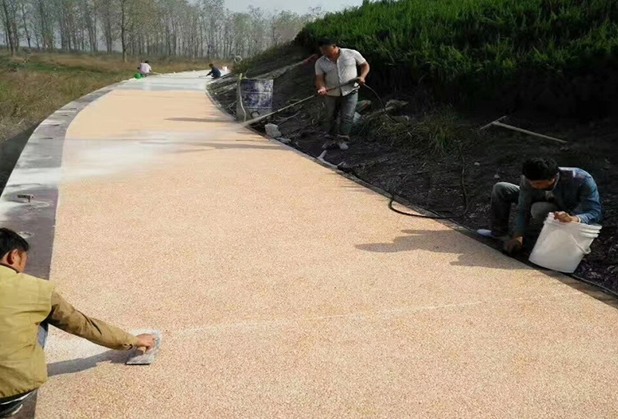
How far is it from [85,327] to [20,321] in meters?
0.29

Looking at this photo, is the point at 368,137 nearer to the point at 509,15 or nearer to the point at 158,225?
the point at 509,15

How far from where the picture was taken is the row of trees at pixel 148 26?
56.2 metres

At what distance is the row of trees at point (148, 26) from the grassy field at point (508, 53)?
141ft

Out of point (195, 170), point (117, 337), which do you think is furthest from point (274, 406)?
point (195, 170)

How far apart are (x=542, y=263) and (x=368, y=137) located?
416cm

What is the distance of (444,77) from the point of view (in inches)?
291

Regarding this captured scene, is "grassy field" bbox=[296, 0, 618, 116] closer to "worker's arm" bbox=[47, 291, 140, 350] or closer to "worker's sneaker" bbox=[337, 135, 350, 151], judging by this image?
"worker's sneaker" bbox=[337, 135, 350, 151]

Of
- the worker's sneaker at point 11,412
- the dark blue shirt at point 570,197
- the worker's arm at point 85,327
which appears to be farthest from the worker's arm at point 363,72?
the worker's sneaker at point 11,412

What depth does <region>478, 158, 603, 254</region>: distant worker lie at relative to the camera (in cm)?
→ 349

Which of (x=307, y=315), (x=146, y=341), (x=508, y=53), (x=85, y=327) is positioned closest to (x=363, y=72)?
(x=508, y=53)

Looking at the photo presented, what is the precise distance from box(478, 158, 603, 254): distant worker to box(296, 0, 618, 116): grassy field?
92.5 inches

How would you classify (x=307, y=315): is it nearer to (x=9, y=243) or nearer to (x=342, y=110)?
(x=9, y=243)

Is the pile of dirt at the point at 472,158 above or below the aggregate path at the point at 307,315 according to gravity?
above

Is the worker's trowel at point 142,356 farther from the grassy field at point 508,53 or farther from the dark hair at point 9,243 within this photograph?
the grassy field at point 508,53
